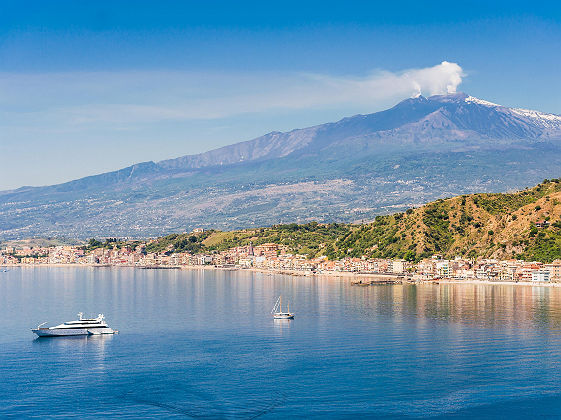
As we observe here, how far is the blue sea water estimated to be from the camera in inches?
1316

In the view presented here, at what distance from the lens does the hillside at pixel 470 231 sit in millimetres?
105750

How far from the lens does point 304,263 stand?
137 metres

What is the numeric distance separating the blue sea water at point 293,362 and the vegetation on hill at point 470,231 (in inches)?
1411


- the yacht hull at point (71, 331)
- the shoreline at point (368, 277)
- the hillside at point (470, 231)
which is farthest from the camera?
the hillside at point (470, 231)

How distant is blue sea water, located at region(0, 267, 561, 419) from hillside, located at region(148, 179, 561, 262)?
1409 inches

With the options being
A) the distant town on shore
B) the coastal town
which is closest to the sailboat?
the distant town on shore

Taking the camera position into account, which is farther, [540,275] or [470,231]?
[470,231]

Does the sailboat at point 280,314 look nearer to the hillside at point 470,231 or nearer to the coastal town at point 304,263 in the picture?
the coastal town at point 304,263

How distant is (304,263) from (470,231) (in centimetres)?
3215

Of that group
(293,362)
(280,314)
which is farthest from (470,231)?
(293,362)

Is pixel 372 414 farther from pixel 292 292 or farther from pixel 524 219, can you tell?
pixel 524 219

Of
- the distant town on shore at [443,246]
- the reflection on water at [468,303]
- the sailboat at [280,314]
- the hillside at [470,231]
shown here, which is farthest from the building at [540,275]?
the sailboat at [280,314]

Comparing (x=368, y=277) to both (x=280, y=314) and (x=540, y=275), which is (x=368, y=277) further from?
(x=280, y=314)

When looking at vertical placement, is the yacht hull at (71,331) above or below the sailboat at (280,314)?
below
